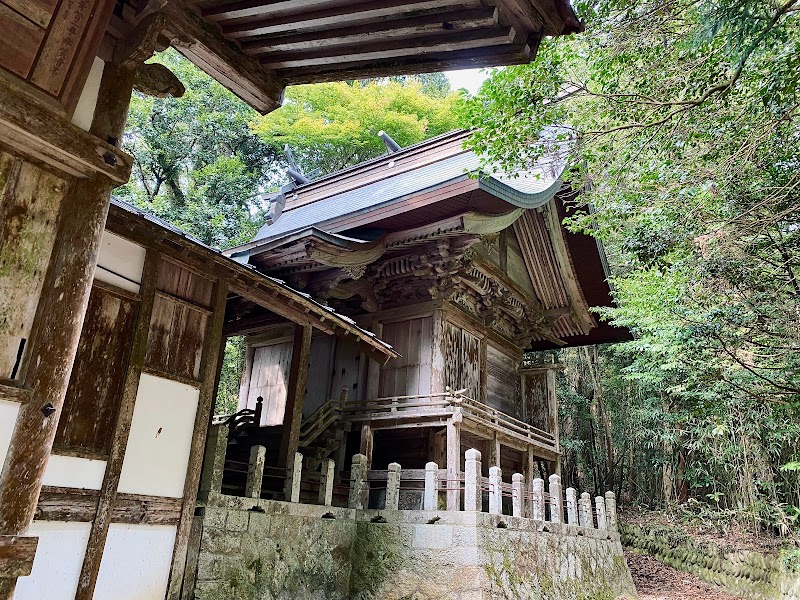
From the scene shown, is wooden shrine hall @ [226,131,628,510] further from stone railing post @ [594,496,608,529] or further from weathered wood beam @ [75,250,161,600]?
weathered wood beam @ [75,250,161,600]

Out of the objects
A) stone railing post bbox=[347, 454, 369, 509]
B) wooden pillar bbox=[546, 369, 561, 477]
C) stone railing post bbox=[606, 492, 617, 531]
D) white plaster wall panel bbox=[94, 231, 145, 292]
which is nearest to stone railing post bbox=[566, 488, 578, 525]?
wooden pillar bbox=[546, 369, 561, 477]

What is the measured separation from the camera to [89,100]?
312 centimetres

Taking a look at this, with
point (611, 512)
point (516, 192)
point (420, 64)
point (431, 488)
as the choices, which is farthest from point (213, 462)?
point (611, 512)

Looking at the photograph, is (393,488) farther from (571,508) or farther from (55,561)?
(55,561)

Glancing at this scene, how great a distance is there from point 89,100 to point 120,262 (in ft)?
8.12

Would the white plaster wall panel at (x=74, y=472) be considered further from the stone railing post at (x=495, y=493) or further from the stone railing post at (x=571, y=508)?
the stone railing post at (x=571, y=508)

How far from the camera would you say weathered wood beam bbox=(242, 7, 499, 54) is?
326 centimetres

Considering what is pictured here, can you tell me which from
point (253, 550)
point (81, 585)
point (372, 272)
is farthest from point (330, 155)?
point (81, 585)

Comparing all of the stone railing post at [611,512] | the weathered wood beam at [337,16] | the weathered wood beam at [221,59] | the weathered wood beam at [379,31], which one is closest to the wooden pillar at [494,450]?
the stone railing post at [611,512]

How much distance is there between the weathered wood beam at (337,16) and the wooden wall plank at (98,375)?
2.77 meters

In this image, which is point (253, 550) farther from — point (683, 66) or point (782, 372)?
point (782, 372)

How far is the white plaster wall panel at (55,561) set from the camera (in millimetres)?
4164

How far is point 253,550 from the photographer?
641 cm

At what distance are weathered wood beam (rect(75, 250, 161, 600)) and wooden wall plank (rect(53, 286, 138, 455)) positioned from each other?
0.06m
